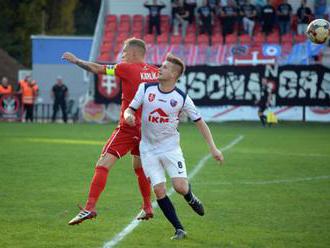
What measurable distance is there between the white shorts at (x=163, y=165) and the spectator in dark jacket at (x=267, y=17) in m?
28.5

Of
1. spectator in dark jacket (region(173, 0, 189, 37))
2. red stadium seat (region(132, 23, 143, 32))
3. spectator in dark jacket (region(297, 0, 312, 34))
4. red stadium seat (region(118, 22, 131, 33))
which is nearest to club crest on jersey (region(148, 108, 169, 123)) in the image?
spectator in dark jacket (region(297, 0, 312, 34))

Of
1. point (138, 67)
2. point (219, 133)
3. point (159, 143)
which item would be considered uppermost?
point (138, 67)

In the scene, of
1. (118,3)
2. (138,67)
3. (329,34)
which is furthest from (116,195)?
(118,3)

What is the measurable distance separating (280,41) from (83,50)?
11.3m

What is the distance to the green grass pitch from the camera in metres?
9.25

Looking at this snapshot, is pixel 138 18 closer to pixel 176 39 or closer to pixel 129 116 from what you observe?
pixel 176 39

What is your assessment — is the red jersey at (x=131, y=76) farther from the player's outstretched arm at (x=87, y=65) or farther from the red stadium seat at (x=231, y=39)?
the red stadium seat at (x=231, y=39)

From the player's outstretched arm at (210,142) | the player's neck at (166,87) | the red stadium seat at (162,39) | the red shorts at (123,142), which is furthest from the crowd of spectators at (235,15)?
the player's neck at (166,87)

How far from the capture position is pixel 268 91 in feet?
106

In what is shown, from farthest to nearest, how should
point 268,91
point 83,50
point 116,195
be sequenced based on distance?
1. point 83,50
2. point 268,91
3. point 116,195

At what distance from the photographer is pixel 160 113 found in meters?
9.38

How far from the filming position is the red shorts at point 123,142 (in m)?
10.2

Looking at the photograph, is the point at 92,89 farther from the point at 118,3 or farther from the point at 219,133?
the point at 219,133

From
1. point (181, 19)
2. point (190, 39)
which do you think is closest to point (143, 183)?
point (190, 39)
